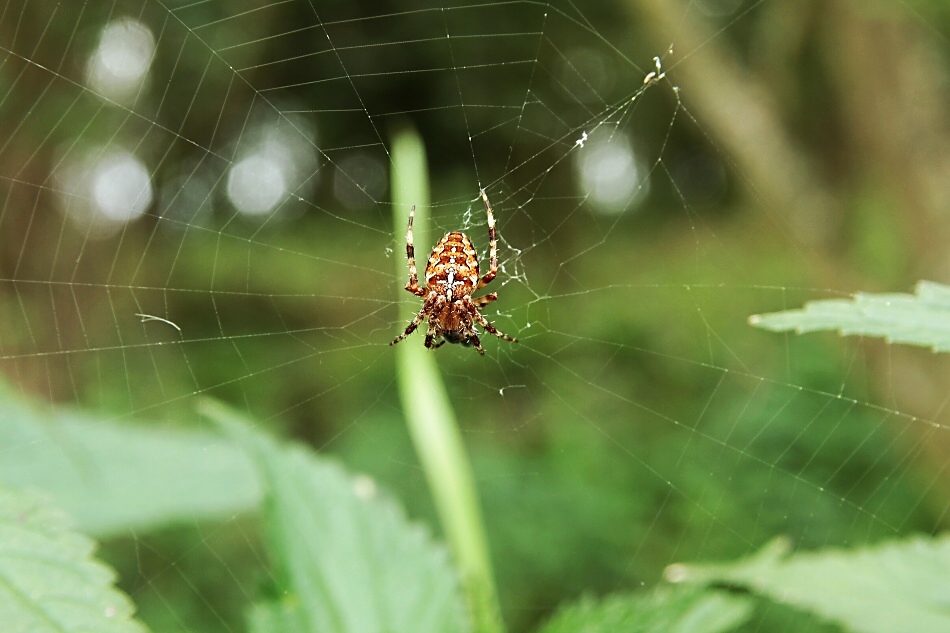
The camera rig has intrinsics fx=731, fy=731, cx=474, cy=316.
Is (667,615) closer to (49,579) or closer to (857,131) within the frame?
(49,579)

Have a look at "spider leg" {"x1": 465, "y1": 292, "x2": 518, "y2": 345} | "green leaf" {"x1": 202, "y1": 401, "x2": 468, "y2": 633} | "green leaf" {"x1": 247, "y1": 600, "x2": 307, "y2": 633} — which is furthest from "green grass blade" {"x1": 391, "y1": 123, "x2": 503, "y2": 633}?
"spider leg" {"x1": 465, "y1": 292, "x2": 518, "y2": 345}

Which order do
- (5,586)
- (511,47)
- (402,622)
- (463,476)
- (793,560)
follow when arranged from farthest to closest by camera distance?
(511,47) → (463,476) → (793,560) → (402,622) → (5,586)

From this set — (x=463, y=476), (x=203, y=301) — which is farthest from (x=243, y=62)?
(x=463, y=476)

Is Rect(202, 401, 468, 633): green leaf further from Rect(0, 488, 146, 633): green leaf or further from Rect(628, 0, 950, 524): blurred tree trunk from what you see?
Rect(628, 0, 950, 524): blurred tree trunk

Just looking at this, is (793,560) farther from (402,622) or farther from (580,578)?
(580,578)

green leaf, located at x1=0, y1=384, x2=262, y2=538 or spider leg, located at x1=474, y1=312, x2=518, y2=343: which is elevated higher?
spider leg, located at x1=474, y1=312, x2=518, y2=343
